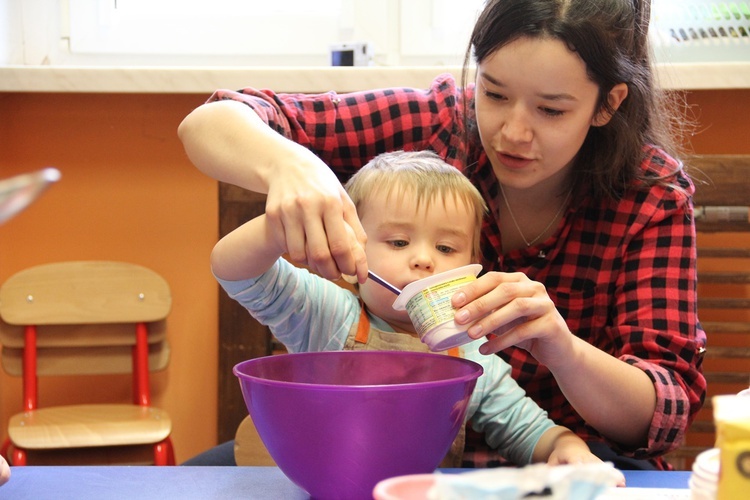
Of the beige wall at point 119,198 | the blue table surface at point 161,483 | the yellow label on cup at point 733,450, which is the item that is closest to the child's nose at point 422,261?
the blue table surface at point 161,483

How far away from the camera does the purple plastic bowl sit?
654 millimetres

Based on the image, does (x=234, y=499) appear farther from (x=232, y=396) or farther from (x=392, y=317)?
(x=232, y=396)

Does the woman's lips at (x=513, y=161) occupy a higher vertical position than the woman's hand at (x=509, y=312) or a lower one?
higher

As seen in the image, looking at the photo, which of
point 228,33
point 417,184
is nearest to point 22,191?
point 417,184

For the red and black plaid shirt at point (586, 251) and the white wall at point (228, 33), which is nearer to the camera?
the red and black plaid shirt at point (586, 251)

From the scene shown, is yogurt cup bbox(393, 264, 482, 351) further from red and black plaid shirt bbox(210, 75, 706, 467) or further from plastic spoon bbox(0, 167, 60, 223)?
plastic spoon bbox(0, 167, 60, 223)

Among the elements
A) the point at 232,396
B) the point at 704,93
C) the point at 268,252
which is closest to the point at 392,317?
the point at 268,252

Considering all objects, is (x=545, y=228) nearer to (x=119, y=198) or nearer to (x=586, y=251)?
(x=586, y=251)

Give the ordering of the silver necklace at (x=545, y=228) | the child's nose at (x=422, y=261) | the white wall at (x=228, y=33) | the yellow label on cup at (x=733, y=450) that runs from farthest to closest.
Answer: the white wall at (x=228, y=33) < the silver necklace at (x=545, y=228) < the child's nose at (x=422, y=261) < the yellow label on cup at (x=733, y=450)

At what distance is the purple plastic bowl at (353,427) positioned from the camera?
65 cm

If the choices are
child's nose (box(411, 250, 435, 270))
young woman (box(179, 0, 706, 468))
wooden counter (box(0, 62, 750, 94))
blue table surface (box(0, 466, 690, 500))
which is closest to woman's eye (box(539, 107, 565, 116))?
young woman (box(179, 0, 706, 468))

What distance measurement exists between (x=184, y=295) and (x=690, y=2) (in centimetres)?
149

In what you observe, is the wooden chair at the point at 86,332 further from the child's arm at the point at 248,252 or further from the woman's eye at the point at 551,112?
the woman's eye at the point at 551,112

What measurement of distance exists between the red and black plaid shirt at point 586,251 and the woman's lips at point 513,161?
0.14 metres
